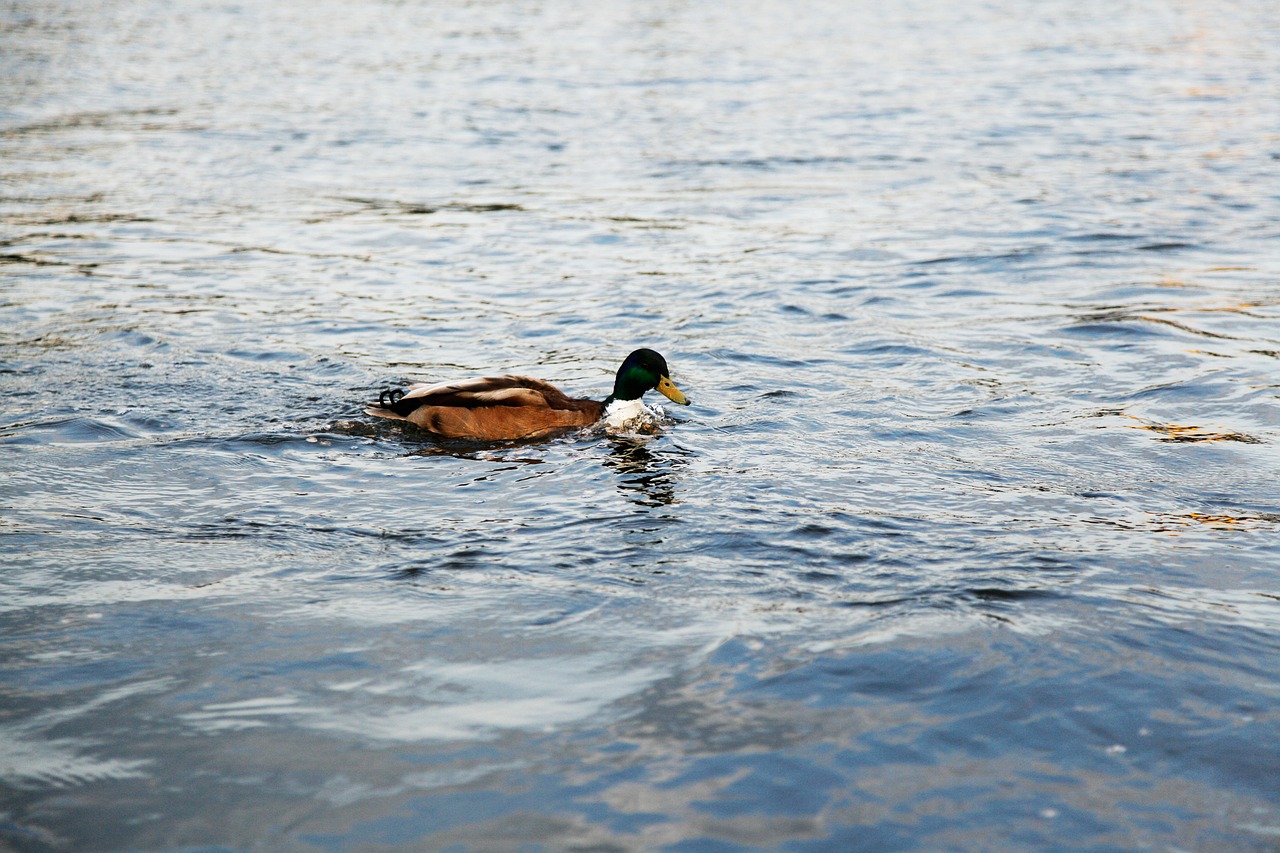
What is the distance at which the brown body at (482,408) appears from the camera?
8273 mm

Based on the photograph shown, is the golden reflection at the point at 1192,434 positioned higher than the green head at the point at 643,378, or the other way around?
the green head at the point at 643,378

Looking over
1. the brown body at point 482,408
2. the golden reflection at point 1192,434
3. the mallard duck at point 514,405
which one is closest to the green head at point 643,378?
the mallard duck at point 514,405

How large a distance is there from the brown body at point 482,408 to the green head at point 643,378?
1.61 ft

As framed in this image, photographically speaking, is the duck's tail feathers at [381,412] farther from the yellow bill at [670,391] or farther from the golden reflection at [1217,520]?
the golden reflection at [1217,520]

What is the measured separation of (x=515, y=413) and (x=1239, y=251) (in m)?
7.91

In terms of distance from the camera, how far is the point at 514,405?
328 inches

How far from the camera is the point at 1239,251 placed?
12.7 metres

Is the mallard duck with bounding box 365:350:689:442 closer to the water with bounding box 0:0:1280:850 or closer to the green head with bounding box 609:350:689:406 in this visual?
the green head with bounding box 609:350:689:406

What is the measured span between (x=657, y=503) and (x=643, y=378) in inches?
70.1

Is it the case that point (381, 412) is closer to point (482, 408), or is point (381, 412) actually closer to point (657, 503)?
point (482, 408)

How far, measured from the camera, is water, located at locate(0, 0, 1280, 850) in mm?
4551

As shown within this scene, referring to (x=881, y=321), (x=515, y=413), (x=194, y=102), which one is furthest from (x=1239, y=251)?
(x=194, y=102)

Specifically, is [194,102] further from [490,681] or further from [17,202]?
[490,681]

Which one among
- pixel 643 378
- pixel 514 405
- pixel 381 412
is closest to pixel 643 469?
pixel 514 405
